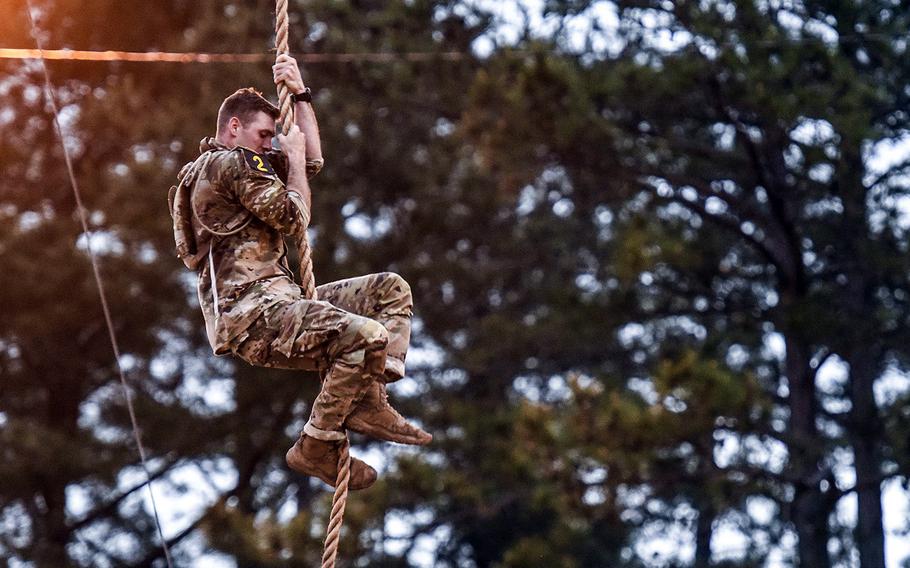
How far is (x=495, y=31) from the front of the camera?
51.8 ft

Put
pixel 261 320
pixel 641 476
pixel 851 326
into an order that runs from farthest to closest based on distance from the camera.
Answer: pixel 851 326 → pixel 641 476 → pixel 261 320

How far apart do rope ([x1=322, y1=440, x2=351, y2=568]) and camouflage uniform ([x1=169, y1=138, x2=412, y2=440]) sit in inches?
3.4

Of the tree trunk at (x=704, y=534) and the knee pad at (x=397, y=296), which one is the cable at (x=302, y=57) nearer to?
the tree trunk at (x=704, y=534)

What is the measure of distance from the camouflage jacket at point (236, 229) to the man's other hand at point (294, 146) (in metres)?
0.07

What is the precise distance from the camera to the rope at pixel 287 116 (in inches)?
222

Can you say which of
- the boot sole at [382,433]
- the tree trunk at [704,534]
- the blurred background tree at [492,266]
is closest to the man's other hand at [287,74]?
the boot sole at [382,433]

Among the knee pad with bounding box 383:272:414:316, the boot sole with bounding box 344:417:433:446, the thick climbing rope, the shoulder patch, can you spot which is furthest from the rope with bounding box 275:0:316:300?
the boot sole with bounding box 344:417:433:446

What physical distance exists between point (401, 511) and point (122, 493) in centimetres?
266

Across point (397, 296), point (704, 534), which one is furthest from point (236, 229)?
point (704, 534)

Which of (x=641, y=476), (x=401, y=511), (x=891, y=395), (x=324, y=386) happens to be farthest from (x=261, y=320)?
(x=891, y=395)

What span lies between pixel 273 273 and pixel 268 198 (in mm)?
332

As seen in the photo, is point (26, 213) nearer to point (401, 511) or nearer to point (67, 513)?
point (67, 513)

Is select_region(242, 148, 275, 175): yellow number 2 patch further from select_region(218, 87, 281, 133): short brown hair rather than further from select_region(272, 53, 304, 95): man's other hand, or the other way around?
select_region(272, 53, 304, 95): man's other hand

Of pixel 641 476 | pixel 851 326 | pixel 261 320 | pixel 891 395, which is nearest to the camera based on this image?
pixel 261 320
